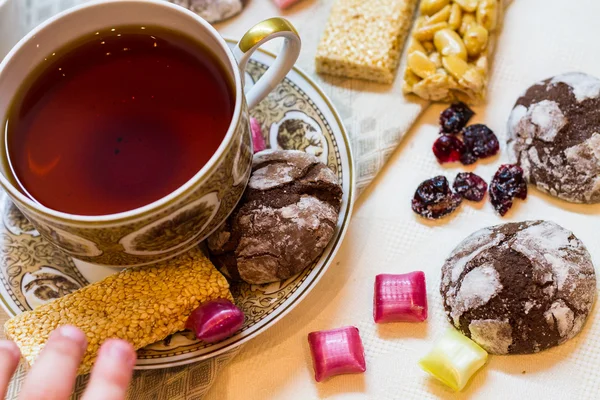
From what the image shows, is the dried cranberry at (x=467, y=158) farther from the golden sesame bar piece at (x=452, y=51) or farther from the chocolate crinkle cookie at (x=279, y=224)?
the chocolate crinkle cookie at (x=279, y=224)

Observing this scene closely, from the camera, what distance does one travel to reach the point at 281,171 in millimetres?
1089

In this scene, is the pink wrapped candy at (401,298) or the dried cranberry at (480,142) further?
the dried cranberry at (480,142)

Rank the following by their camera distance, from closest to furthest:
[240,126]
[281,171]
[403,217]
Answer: [240,126], [281,171], [403,217]

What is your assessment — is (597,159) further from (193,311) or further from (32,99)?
(32,99)

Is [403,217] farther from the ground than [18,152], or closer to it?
closer to it

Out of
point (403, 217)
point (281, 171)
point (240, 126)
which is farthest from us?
point (403, 217)

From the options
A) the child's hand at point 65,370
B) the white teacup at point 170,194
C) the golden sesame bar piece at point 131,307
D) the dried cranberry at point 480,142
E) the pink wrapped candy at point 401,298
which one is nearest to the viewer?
the child's hand at point 65,370

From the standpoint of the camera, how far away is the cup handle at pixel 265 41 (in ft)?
3.20

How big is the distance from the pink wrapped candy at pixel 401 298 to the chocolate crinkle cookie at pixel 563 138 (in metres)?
0.31

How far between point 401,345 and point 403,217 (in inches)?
9.8

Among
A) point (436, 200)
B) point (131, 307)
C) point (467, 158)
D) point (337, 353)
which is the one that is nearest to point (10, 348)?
point (131, 307)

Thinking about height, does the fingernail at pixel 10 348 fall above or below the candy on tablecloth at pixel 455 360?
above

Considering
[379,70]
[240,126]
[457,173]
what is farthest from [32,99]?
[457,173]

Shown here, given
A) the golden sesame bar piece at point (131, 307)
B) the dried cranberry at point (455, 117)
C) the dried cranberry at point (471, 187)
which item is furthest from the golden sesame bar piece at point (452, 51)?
the golden sesame bar piece at point (131, 307)
